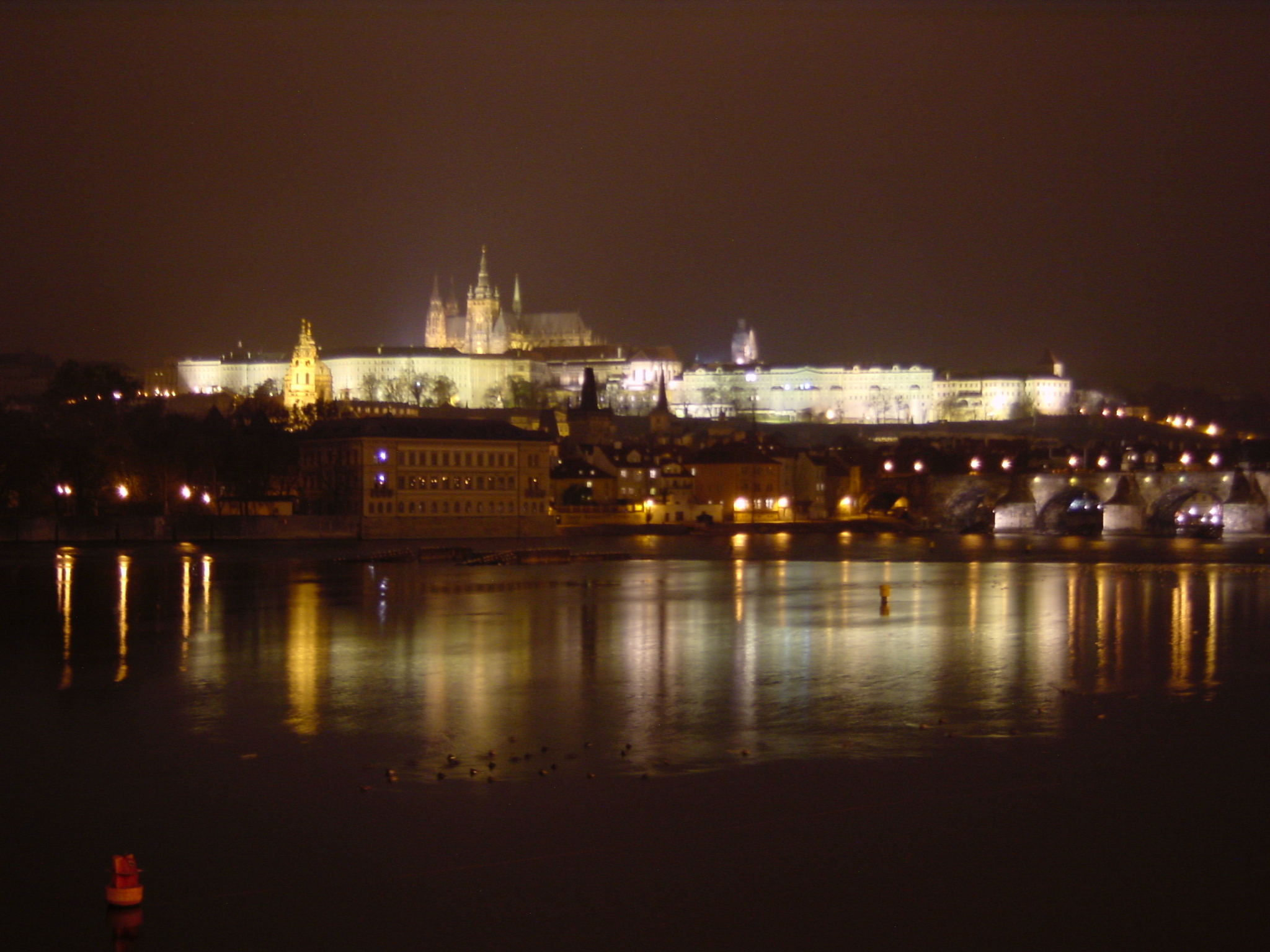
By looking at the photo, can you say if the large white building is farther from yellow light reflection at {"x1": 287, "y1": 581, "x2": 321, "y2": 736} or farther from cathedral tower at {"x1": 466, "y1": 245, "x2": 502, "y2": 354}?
yellow light reflection at {"x1": 287, "y1": 581, "x2": 321, "y2": 736}

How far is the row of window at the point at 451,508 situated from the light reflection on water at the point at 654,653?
1585cm

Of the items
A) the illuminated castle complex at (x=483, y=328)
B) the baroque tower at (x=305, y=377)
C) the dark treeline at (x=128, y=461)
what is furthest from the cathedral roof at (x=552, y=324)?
the dark treeline at (x=128, y=461)

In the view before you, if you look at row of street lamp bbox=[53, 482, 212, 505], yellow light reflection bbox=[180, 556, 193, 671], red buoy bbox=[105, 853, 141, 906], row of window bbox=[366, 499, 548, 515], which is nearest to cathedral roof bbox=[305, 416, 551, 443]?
row of window bbox=[366, 499, 548, 515]

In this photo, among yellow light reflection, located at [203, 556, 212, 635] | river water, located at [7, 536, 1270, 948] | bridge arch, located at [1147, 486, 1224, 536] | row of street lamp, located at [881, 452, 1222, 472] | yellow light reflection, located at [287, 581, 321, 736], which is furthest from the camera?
row of street lamp, located at [881, 452, 1222, 472]

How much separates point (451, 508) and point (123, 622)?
27.9 m

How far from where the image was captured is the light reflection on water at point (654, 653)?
12.1m

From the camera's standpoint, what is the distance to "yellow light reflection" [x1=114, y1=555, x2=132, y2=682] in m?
15.2

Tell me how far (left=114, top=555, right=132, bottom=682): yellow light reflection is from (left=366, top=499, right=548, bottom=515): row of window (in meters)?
13.8

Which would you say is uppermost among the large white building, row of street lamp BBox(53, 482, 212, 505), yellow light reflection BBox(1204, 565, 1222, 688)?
the large white building

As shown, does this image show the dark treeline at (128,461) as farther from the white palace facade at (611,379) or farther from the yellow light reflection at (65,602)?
the white palace facade at (611,379)

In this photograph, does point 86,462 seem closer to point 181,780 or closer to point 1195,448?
point 181,780

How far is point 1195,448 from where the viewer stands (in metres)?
98.7

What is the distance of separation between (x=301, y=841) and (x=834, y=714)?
545 centimetres

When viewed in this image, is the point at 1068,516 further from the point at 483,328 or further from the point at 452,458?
the point at 483,328
